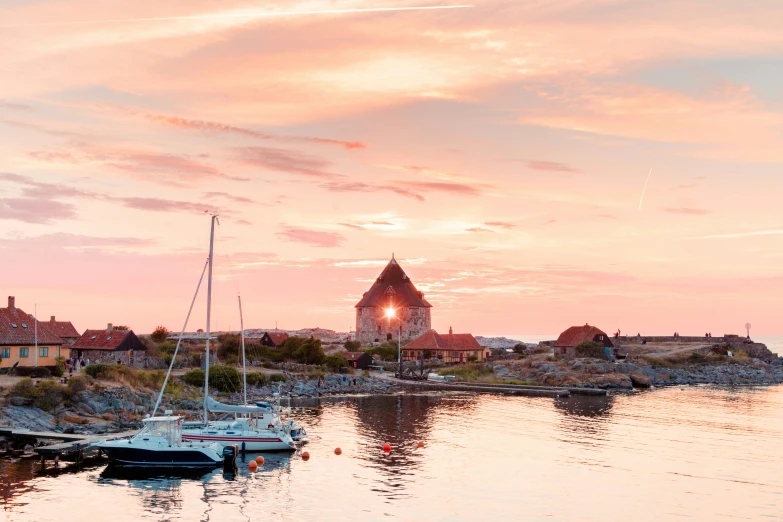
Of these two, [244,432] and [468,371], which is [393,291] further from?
[244,432]

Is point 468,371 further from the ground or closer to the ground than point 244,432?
further from the ground

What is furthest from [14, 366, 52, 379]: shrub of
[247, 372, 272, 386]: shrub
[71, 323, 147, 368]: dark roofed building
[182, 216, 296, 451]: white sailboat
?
[247, 372, 272, 386]: shrub

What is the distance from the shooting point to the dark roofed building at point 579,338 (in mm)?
129250

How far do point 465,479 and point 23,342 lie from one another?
45520mm

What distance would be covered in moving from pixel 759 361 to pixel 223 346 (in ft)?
316

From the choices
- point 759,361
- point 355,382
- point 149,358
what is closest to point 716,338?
point 759,361

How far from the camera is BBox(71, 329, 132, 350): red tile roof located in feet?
292

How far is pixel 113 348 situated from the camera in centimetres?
8794

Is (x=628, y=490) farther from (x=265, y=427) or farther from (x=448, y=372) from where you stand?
(x=448, y=372)

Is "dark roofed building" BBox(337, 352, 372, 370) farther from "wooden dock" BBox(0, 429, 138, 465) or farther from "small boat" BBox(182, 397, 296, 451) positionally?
"wooden dock" BBox(0, 429, 138, 465)

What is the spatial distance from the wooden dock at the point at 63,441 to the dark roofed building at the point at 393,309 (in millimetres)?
106093

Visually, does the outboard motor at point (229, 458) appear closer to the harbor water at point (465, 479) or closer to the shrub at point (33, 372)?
the harbor water at point (465, 479)

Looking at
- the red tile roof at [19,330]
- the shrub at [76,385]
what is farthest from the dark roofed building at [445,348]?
the shrub at [76,385]

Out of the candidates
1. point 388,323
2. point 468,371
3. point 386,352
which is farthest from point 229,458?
point 388,323
